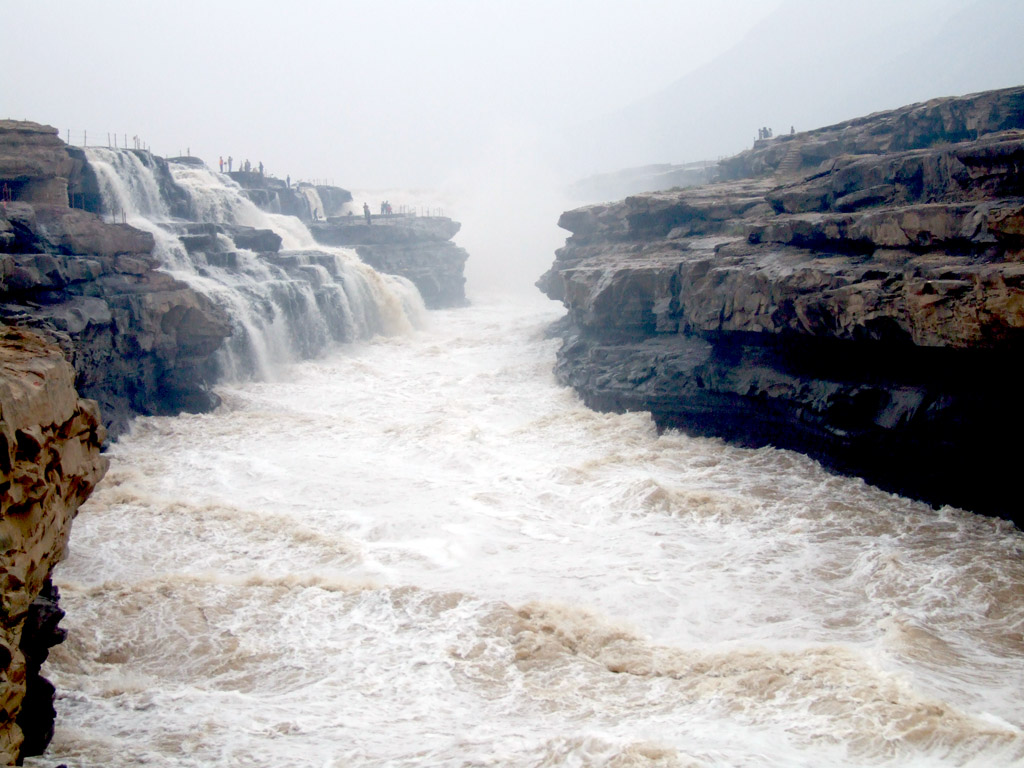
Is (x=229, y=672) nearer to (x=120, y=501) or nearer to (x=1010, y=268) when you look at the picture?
(x=120, y=501)

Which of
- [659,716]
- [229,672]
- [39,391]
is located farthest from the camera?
[229,672]

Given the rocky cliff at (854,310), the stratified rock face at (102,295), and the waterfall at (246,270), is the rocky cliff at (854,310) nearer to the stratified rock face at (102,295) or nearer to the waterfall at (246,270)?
the waterfall at (246,270)

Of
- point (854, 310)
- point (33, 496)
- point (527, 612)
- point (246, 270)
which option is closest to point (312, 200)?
point (246, 270)

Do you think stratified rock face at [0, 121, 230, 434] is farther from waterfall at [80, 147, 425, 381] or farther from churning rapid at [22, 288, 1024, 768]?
waterfall at [80, 147, 425, 381]

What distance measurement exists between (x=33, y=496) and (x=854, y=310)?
11.1 meters

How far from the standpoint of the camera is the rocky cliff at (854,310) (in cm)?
A: 1138

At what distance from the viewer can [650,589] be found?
1010cm

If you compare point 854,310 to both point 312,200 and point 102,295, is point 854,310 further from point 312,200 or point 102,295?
point 312,200

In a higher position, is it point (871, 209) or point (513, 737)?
point (871, 209)

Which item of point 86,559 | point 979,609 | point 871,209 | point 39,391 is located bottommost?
point 979,609

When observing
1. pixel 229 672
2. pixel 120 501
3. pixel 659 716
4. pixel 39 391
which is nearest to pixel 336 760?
pixel 229 672

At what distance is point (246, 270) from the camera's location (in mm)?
24266

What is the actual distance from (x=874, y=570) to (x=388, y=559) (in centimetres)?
622

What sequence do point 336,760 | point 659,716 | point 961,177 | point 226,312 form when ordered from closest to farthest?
point 336,760, point 659,716, point 961,177, point 226,312
